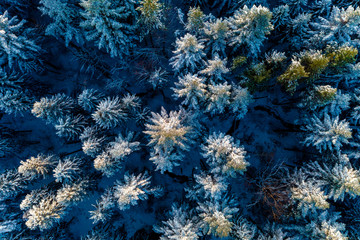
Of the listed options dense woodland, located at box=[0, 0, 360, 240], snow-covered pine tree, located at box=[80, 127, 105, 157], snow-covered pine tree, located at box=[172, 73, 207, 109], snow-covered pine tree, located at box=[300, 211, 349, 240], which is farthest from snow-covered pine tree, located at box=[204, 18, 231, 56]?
snow-covered pine tree, located at box=[300, 211, 349, 240]

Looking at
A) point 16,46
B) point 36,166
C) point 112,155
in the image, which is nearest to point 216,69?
point 112,155

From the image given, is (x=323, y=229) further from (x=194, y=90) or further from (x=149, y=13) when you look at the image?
(x=149, y=13)

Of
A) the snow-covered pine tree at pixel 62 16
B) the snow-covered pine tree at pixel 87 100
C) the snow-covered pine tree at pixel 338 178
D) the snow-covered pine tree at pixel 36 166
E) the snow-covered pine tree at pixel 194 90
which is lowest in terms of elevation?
the snow-covered pine tree at pixel 36 166

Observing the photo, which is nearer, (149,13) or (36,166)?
(149,13)

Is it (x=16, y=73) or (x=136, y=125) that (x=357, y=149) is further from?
(x=16, y=73)

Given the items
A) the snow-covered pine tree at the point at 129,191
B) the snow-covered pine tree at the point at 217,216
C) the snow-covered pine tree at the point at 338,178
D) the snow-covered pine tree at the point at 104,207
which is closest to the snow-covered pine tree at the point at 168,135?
the snow-covered pine tree at the point at 129,191

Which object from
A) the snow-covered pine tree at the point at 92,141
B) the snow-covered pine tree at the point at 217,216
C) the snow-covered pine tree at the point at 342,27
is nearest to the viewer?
the snow-covered pine tree at the point at 342,27

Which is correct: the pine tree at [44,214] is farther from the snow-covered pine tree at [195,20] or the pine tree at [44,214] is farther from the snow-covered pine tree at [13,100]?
the snow-covered pine tree at [195,20]
